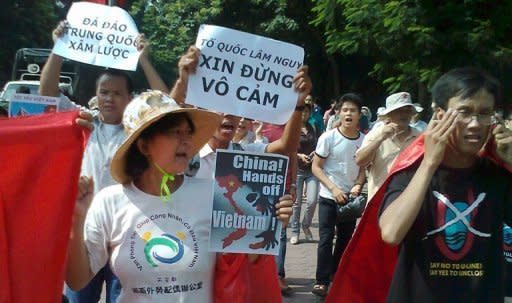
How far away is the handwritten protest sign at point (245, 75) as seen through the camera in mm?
3914

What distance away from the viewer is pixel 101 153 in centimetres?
486

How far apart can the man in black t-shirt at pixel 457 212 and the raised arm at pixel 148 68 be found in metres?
2.01

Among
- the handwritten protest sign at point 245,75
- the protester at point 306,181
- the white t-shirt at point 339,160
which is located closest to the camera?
the handwritten protest sign at point 245,75

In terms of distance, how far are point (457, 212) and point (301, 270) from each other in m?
5.86

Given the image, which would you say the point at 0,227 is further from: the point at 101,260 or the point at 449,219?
the point at 449,219

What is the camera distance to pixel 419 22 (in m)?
15.8

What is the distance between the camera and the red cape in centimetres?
352

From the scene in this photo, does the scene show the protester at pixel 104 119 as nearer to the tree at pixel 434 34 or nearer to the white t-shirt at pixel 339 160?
the white t-shirt at pixel 339 160

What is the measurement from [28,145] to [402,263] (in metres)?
1.41

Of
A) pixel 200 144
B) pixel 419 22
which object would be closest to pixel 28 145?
pixel 200 144

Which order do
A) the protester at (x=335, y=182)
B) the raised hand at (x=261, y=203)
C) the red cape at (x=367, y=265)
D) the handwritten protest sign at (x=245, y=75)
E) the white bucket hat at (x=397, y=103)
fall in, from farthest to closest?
the protester at (x=335, y=182), the white bucket hat at (x=397, y=103), the handwritten protest sign at (x=245, y=75), the red cape at (x=367, y=265), the raised hand at (x=261, y=203)

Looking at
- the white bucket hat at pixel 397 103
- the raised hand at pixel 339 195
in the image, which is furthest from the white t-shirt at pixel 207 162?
the raised hand at pixel 339 195

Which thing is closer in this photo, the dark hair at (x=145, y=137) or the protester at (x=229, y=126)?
the dark hair at (x=145, y=137)

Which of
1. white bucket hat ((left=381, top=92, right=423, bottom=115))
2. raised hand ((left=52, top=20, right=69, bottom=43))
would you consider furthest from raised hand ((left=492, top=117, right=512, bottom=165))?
white bucket hat ((left=381, top=92, right=423, bottom=115))
